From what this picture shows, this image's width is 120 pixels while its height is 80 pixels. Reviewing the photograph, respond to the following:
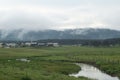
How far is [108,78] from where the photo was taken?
8231cm

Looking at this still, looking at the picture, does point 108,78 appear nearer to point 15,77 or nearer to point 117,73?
point 117,73

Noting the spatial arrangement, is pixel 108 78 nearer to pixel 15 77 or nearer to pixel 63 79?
pixel 63 79

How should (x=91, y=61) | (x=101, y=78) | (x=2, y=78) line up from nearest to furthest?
(x=2, y=78), (x=101, y=78), (x=91, y=61)

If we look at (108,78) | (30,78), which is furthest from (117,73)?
(30,78)

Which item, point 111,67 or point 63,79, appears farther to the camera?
point 111,67

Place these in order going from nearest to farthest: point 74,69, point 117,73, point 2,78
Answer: point 2,78
point 117,73
point 74,69

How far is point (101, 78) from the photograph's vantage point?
81375 mm

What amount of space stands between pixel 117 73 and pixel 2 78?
49.3 m

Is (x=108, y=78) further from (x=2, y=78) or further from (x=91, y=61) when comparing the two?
(x=91, y=61)

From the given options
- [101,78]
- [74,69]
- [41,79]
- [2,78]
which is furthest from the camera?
[74,69]

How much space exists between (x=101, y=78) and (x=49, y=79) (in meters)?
26.3

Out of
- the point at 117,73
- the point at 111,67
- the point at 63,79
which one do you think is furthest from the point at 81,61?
the point at 63,79

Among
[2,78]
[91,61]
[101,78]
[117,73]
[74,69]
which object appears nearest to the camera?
[2,78]

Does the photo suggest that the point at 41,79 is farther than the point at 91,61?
No
